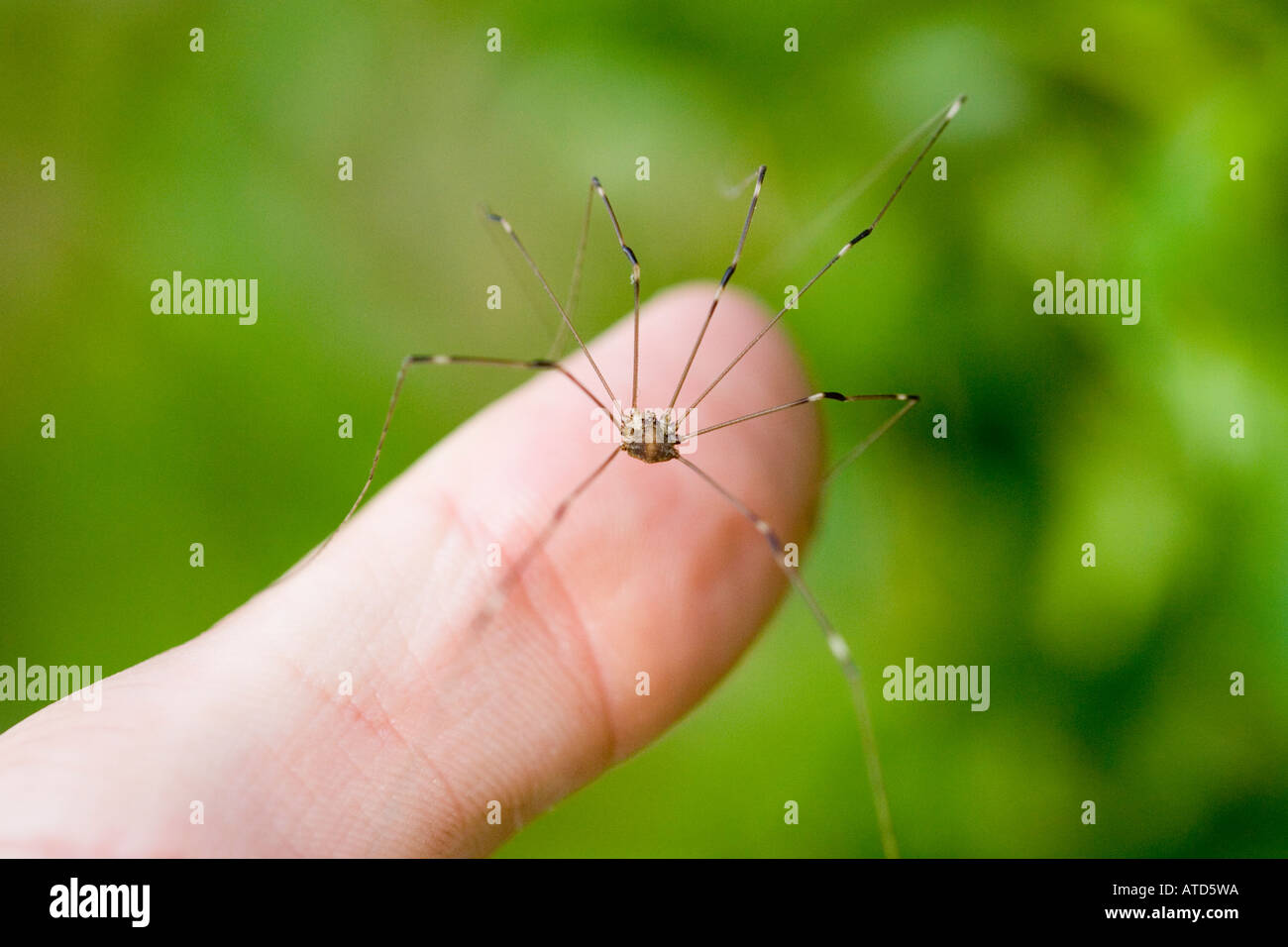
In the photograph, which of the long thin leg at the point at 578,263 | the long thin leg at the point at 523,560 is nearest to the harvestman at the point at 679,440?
the long thin leg at the point at 523,560

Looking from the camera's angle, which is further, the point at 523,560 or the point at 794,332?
the point at 794,332

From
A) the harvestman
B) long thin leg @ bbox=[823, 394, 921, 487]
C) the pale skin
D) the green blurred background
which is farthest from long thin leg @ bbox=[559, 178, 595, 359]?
long thin leg @ bbox=[823, 394, 921, 487]

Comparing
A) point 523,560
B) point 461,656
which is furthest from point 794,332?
point 461,656

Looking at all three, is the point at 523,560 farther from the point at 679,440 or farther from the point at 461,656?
the point at 679,440

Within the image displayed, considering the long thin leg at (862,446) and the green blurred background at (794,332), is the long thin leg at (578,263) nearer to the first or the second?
the green blurred background at (794,332)

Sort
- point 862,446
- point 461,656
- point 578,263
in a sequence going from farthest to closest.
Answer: point 578,263, point 862,446, point 461,656
